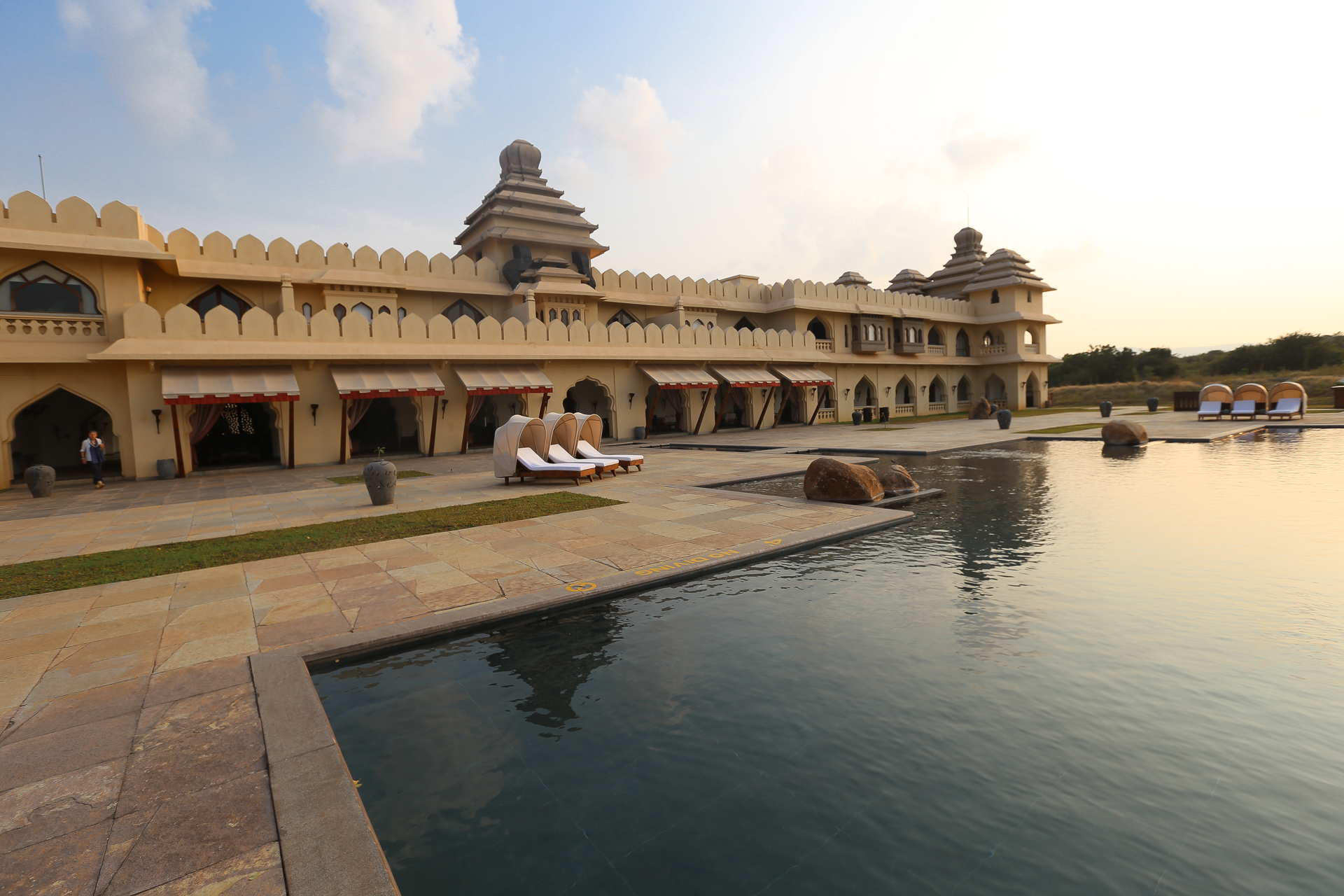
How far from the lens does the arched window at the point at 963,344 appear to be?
4503cm

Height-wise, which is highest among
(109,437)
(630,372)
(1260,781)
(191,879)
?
(630,372)

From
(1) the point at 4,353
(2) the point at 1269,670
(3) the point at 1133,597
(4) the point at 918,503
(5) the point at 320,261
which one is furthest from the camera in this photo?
(5) the point at 320,261

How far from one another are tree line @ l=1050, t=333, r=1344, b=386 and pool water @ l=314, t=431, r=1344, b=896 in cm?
6461

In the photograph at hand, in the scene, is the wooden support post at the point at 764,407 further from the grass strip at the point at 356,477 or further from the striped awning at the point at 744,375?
the grass strip at the point at 356,477

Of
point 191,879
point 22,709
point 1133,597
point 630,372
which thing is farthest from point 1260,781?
point 630,372

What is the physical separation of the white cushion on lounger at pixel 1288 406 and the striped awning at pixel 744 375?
69.2 ft

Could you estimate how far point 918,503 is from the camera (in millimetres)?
10375

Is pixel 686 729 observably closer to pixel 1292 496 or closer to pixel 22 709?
pixel 22 709

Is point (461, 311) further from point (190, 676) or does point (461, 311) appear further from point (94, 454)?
point (190, 676)

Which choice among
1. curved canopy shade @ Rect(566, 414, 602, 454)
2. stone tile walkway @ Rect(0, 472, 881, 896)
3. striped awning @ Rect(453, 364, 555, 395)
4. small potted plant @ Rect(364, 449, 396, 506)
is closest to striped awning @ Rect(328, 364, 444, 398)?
striped awning @ Rect(453, 364, 555, 395)

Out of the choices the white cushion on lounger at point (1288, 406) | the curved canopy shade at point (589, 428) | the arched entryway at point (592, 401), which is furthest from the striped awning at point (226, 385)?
the white cushion on lounger at point (1288, 406)

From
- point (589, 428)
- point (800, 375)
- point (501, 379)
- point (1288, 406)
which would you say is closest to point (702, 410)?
point (800, 375)

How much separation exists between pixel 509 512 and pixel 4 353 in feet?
55.5

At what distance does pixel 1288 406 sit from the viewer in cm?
2505
